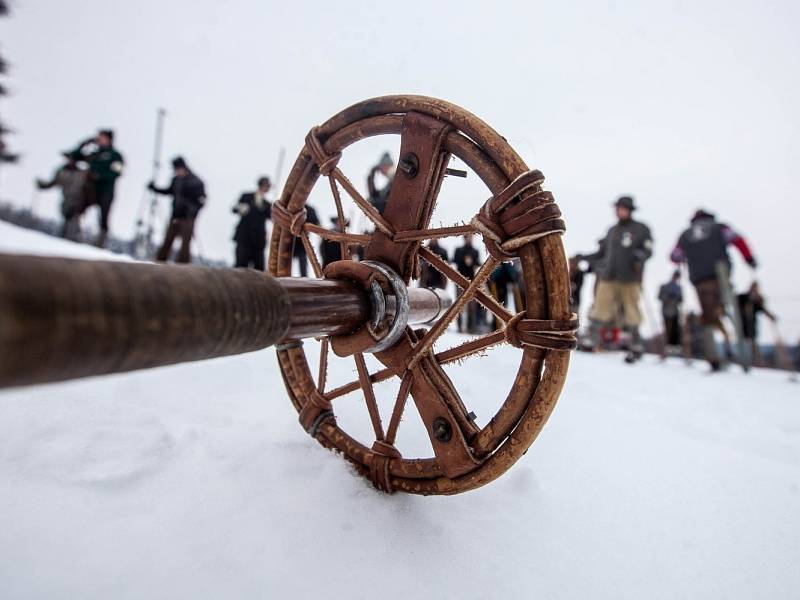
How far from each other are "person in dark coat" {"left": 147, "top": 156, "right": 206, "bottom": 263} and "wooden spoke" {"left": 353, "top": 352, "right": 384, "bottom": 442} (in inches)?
223

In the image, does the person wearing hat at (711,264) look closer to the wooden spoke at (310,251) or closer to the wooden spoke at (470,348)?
the wooden spoke at (470,348)

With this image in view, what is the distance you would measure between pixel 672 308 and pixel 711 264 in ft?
14.0

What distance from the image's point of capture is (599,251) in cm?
624

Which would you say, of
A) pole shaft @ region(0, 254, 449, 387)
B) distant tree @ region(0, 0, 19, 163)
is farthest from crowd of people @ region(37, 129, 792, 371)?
distant tree @ region(0, 0, 19, 163)

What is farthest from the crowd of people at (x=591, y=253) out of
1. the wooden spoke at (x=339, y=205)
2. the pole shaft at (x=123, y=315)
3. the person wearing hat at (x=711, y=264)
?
the pole shaft at (x=123, y=315)

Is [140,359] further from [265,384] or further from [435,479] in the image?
[265,384]

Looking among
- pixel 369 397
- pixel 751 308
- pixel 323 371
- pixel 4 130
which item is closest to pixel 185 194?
pixel 323 371

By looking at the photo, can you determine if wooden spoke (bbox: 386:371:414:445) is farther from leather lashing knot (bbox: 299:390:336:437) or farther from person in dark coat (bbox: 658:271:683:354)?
person in dark coat (bbox: 658:271:683:354)

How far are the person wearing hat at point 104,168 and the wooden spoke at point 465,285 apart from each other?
24.6 feet

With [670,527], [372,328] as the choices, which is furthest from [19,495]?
[670,527]

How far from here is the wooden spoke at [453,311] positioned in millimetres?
1067

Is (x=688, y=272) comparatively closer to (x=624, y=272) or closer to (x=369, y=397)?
(x=624, y=272)

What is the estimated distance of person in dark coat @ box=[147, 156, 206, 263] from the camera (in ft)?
19.7

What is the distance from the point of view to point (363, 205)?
1.27 meters
